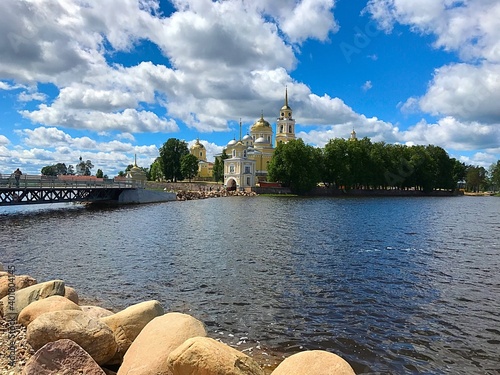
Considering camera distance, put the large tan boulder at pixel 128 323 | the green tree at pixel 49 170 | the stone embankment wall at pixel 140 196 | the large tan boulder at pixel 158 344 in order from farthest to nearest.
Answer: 1. the green tree at pixel 49 170
2. the stone embankment wall at pixel 140 196
3. the large tan boulder at pixel 128 323
4. the large tan boulder at pixel 158 344

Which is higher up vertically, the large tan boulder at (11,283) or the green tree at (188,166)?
→ the green tree at (188,166)

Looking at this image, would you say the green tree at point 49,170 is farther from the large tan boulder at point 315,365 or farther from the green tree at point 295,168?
the large tan boulder at point 315,365

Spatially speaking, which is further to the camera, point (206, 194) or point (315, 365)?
point (206, 194)

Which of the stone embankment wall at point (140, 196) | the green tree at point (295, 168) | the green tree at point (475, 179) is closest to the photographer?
the stone embankment wall at point (140, 196)

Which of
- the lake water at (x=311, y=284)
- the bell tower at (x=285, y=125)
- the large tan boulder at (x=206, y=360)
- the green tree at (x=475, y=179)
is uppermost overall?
the bell tower at (x=285, y=125)

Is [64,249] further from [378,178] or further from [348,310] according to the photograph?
[378,178]

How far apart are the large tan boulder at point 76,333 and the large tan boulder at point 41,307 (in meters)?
1.20

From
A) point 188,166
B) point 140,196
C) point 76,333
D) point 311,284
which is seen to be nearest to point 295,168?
point 188,166

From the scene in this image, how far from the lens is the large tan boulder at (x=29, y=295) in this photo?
10078 mm

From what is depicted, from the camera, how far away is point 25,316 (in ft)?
30.1

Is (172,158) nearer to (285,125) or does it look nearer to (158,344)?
(285,125)

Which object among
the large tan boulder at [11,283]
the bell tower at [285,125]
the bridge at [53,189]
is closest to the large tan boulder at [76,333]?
the large tan boulder at [11,283]

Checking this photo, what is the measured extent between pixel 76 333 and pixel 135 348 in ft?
4.48

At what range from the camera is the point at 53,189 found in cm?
4878
